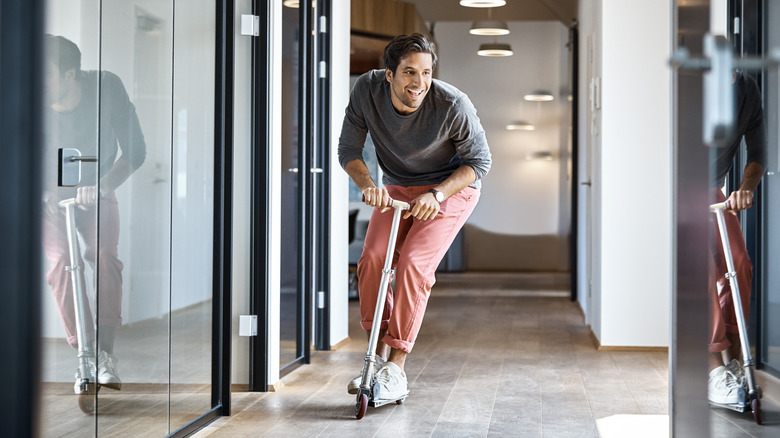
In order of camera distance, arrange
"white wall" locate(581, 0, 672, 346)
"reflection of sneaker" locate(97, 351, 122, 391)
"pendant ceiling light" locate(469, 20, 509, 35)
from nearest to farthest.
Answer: "reflection of sneaker" locate(97, 351, 122, 391) → "white wall" locate(581, 0, 672, 346) → "pendant ceiling light" locate(469, 20, 509, 35)

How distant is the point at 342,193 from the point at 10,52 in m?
3.34

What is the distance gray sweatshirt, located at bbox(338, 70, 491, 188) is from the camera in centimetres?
313

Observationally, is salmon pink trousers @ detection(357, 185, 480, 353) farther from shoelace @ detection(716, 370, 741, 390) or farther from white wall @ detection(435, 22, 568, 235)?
white wall @ detection(435, 22, 568, 235)

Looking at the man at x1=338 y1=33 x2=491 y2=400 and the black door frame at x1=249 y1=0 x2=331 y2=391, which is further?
the black door frame at x1=249 y1=0 x2=331 y2=391

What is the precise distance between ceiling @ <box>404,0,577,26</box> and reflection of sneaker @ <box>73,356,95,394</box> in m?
7.76

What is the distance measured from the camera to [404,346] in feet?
10.2

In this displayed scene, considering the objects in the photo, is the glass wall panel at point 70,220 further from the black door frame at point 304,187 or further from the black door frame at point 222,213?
the black door frame at point 304,187

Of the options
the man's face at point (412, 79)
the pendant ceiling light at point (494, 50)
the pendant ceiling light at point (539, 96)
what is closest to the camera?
the man's face at point (412, 79)

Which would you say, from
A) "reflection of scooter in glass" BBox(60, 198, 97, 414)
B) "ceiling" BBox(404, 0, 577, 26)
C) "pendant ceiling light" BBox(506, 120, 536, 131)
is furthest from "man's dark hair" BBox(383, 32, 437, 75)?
"pendant ceiling light" BBox(506, 120, 536, 131)

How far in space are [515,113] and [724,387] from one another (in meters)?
10.3

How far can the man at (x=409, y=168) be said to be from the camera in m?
3.06

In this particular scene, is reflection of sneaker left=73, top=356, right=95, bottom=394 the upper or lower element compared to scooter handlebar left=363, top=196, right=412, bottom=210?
lower

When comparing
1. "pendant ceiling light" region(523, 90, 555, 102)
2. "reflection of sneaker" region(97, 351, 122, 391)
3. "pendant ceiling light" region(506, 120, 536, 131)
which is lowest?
"reflection of sneaker" region(97, 351, 122, 391)

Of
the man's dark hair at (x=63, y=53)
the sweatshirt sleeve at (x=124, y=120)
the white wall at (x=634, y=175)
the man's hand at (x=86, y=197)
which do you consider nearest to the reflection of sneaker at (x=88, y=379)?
the man's hand at (x=86, y=197)
